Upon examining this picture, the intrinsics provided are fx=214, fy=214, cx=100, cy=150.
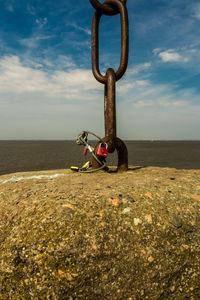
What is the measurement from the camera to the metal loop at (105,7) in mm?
4090

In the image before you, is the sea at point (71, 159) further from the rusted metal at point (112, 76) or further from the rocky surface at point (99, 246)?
the rocky surface at point (99, 246)

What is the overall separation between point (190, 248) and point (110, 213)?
3.16 ft

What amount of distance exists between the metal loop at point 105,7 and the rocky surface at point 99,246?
11.7 ft

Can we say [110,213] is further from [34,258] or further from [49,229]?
[34,258]

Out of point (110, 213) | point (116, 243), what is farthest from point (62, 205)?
point (116, 243)

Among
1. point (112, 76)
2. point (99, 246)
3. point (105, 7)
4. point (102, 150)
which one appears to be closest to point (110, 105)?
point (112, 76)

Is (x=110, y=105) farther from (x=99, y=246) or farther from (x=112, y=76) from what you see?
(x=99, y=246)

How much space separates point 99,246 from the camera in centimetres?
223

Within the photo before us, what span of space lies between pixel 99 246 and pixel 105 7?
14.0ft

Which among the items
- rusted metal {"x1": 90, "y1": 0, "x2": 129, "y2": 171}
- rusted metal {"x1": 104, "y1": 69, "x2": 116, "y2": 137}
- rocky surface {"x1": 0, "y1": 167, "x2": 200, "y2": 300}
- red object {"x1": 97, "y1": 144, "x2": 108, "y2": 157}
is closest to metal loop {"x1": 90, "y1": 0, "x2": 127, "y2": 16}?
rusted metal {"x1": 90, "y1": 0, "x2": 129, "y2": 171}

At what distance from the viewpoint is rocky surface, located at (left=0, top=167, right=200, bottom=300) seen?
81.7 inches

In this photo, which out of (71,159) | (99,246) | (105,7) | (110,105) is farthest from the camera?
(71,159)

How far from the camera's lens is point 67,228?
7.61 feet

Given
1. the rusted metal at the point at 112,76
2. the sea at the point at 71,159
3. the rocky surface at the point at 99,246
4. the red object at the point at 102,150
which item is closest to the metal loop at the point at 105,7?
the rusted metal at the point at 112,76
